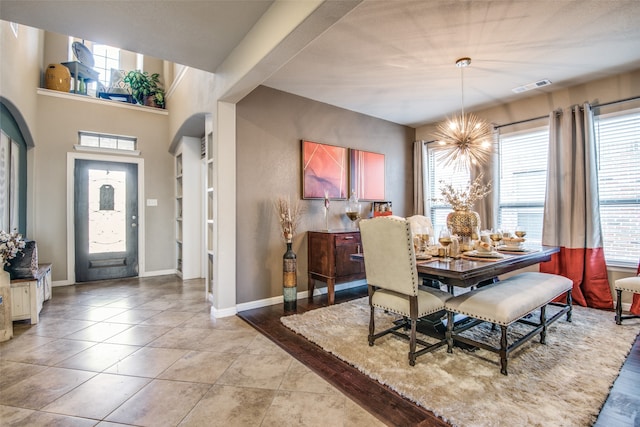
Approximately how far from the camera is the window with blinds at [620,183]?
3457 mm

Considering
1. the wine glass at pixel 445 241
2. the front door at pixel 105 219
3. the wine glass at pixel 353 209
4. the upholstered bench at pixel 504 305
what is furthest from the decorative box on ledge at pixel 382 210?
the front door at pixel 105 219

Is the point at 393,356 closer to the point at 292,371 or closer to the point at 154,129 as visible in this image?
the point at 292,371

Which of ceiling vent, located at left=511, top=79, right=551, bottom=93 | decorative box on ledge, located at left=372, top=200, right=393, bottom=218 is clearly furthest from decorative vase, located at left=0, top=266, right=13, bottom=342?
ceiling vent, located at left=511, top=79, right=551, bottom=93

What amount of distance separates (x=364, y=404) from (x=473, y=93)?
159 inches

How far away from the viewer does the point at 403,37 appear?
2.69 meters

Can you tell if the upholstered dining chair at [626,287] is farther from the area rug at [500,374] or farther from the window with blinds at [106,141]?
the window with blinds at [106,141]

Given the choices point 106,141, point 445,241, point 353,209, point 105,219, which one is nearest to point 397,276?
point 445,241

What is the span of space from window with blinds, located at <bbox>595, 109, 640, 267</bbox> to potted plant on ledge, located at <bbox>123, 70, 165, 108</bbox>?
676 centimetres

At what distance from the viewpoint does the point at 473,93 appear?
4082 mm

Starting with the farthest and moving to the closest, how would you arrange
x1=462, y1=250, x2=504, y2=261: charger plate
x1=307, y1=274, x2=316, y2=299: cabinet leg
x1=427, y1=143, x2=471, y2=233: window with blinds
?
1. x1=427, y1=143, x2=471, y2=233: window with blinds
2. x1=307, y1=274, x2=316, y2=299: cabinet leg
3. x1=462, y1=250, x2=504, y2=261: charger plate

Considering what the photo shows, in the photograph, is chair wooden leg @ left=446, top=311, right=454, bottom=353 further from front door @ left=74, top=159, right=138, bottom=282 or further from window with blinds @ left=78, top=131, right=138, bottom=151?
window with blinds @ left=78, top=131, right=138, bottom=151

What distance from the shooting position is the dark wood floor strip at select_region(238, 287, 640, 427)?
5.36 feet

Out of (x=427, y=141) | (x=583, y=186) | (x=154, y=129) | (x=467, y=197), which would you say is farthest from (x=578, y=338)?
(x=154, y=129)

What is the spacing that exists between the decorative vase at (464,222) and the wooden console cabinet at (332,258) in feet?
4.29
